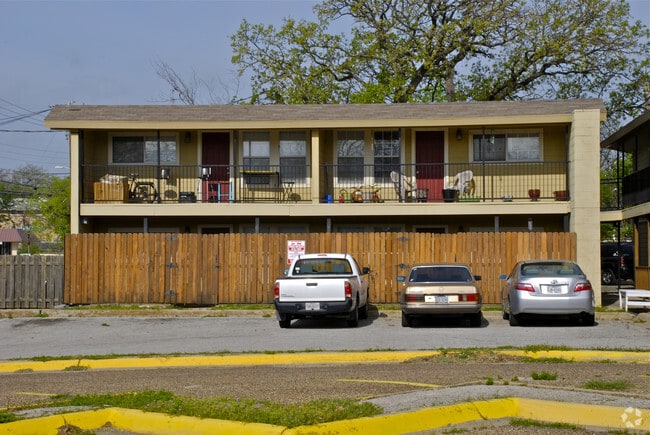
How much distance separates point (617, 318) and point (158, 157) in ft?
47.3

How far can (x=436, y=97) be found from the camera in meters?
46.3

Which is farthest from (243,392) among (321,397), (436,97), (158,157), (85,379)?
(436,97)

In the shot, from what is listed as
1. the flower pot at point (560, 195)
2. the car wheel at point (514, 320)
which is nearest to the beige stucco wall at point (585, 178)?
the flower pot at point (560, 195)

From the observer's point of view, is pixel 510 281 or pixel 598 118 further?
pixel 598 118

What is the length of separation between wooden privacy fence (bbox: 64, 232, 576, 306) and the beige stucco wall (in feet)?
9.42

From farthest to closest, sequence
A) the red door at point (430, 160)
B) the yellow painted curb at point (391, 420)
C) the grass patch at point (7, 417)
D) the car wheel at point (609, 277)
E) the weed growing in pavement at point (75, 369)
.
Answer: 1. the car wheel at point (609, 277)
2. the red door at point (430, 160)
3. the weed growing in pavement at point (75, 369)
4. the grass patch at point (7, 417)
5. the yellow painted curb at point (391, 420)

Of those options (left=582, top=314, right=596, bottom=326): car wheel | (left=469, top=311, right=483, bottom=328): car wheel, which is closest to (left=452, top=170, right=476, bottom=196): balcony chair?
(left=469, top=311, right=483, bottom=328): car wheel

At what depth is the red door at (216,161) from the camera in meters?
27.6

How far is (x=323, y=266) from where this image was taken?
1945cm

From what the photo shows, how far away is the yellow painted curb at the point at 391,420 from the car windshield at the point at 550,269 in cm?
1049

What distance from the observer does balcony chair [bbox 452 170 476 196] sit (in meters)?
26.7

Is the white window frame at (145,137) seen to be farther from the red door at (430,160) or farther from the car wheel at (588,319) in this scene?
the car wheel at (588,319)

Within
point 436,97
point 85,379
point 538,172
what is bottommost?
point 85,379

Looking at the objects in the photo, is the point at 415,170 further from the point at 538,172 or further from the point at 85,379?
the point at 85,379
